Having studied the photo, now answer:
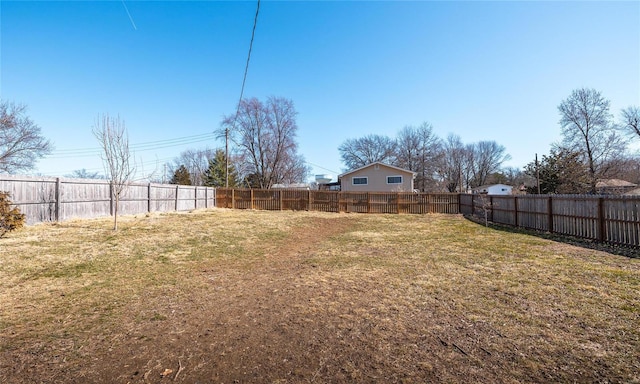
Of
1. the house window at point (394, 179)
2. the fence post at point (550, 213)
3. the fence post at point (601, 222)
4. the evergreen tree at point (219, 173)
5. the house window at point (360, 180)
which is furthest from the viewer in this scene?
the evergreen tree at point (219, 173)

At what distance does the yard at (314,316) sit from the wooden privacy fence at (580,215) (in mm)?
1724

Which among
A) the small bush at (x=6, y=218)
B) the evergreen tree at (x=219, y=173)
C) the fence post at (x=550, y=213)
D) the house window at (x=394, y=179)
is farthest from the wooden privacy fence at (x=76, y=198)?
the house window at (x=394, y=179)

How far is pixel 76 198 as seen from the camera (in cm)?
1086

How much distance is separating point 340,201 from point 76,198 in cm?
1424

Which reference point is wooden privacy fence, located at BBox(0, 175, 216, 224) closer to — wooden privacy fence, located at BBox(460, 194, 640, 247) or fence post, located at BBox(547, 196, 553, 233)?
wooden privacy fence, located at BBox(460, 194, 640, 247)

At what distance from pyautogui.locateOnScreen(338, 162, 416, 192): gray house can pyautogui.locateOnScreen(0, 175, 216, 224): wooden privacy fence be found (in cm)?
1676

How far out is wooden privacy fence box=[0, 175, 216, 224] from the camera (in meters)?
8.93

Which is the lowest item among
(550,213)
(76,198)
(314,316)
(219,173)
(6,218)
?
(314,316)

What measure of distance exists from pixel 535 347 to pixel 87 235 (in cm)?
1010

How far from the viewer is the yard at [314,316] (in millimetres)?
2277

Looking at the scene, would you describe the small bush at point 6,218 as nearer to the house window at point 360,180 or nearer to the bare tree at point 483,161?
the house window at point 360,180

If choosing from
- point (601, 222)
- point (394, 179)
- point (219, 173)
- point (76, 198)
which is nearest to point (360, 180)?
point (394, 179)

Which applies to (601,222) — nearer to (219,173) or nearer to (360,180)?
(360,180)

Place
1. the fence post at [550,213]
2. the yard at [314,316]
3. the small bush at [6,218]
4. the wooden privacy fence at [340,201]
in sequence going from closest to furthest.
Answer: the yard at [314,316], the small bush at [6,218], the fence post at [550,213], the wooden privacy fence at [340,201]
